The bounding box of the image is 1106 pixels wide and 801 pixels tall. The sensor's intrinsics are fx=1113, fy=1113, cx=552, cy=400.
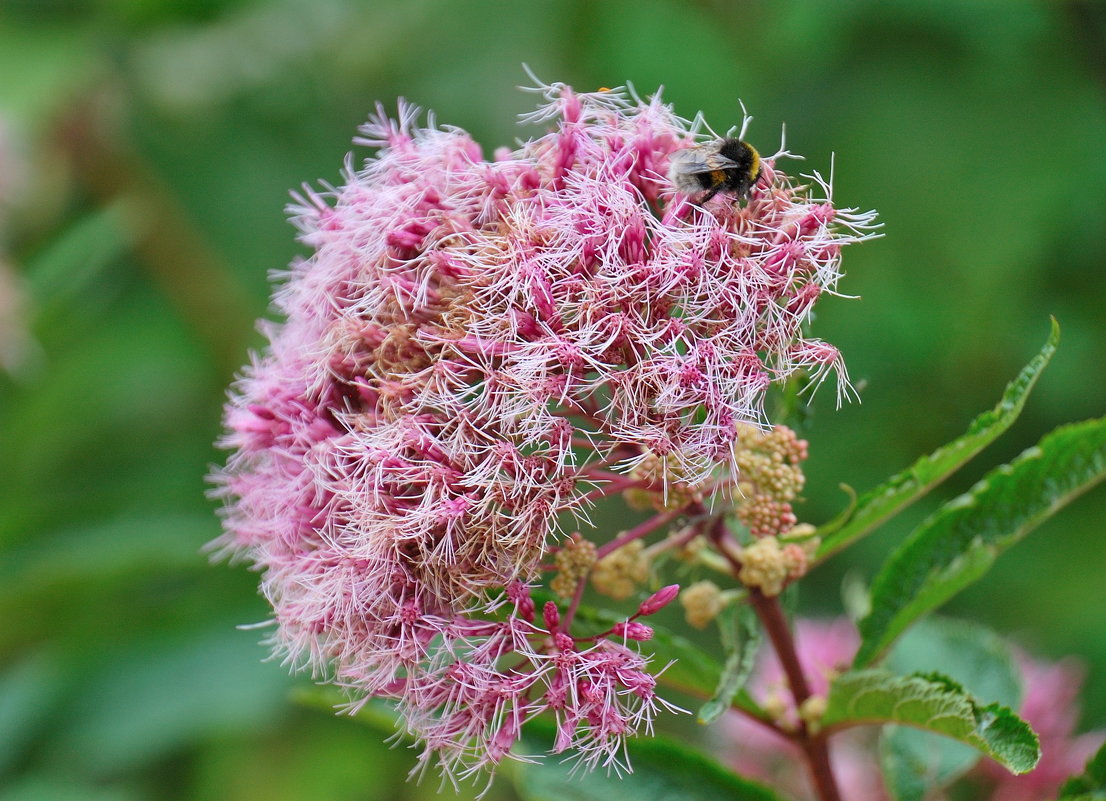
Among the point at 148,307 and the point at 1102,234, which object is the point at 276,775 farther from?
the point at 1102,234

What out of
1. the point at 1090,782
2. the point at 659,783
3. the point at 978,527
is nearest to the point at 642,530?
the point at 659,783

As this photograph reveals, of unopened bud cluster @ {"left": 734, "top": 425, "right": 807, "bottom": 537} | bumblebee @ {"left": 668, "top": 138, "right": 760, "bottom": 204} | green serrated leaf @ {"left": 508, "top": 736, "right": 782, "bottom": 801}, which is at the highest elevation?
bumblebee @ {"left": 668, "top": 138, "right": 760, "bottom": 204}

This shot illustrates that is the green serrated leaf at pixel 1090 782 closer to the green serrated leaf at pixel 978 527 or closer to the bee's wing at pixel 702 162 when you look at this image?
the green serrated leaf at pixel 978 527

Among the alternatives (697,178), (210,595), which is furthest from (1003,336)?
(210,595)

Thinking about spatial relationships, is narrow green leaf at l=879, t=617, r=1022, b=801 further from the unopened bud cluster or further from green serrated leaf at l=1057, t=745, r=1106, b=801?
the unopened bud cluster

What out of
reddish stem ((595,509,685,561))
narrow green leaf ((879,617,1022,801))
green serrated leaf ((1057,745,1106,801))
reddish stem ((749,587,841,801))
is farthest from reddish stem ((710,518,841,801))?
green serrated leaf ((1057,745,1106,801))

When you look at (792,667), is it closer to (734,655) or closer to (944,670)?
(734,655)
